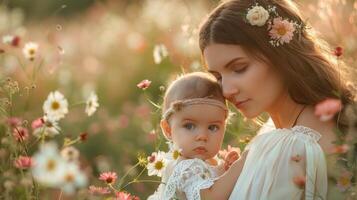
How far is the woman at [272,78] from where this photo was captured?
3.54 m

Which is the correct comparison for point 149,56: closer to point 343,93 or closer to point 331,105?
point 343,93

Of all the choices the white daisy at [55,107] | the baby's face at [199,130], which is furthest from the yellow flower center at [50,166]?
the baby's face at [199,130]

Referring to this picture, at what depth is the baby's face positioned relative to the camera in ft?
12.4

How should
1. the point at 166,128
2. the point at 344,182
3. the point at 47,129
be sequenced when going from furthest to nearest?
the point at 166,128, the point at 47,129, the point at 344,182

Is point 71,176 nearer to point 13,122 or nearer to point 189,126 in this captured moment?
point 13,122

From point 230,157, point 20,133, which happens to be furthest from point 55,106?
point 230,157

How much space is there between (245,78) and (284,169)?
0.45 metres

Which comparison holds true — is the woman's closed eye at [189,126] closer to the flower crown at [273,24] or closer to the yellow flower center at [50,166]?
the flower crown at [273,24]

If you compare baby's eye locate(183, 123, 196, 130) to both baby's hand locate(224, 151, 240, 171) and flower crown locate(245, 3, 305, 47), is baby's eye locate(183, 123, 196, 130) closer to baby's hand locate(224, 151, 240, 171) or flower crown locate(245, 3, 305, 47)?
baby's hand locate(224, 151, 240, 171)

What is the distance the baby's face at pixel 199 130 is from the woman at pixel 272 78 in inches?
4.5

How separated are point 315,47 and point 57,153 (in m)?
1.28

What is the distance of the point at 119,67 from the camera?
8.52 m

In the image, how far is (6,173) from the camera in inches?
130

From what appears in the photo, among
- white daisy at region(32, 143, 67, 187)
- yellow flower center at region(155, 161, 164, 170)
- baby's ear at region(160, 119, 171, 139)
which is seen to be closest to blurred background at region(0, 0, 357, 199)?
baby's ear at region(160, 119, 171, 139)
